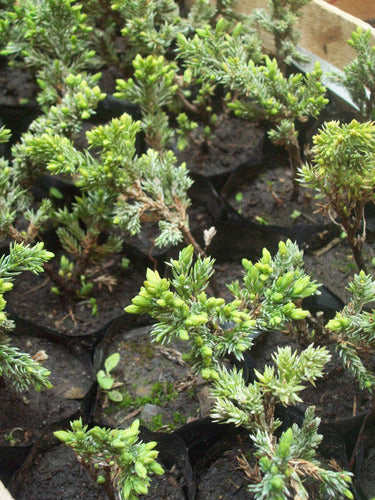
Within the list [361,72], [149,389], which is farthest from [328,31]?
[149,389]

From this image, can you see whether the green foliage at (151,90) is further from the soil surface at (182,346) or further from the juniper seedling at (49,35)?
the soil surface at (182,346)

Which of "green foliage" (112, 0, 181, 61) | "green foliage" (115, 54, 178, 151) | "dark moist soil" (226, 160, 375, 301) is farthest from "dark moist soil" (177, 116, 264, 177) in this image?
"green foliage" (112, 0, 181, 61)

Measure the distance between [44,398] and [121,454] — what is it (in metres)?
0.82

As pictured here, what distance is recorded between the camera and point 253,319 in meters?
1.41

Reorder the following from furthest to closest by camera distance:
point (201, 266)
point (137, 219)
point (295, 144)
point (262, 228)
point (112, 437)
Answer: point (262, 228) < point (295, 144) < point (137, 219) < point (201, 266) < point (112, 437)

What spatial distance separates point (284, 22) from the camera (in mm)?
2314

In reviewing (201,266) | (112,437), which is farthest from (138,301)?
(112,437)

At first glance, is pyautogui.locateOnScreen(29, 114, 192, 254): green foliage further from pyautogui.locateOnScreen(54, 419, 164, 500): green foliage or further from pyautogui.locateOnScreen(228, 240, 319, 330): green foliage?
Result: pyautogui.locateOnScreen(54, 419, 164, 500): green foliage

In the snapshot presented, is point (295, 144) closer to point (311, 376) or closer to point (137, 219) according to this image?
point (137, 219)

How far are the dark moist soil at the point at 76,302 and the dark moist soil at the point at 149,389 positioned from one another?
14cm

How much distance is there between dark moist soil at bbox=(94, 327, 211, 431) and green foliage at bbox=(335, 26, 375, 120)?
1247 millimetres

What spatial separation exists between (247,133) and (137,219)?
128 centimetres

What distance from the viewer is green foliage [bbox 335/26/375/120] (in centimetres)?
201

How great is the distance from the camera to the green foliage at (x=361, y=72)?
2.01 m
